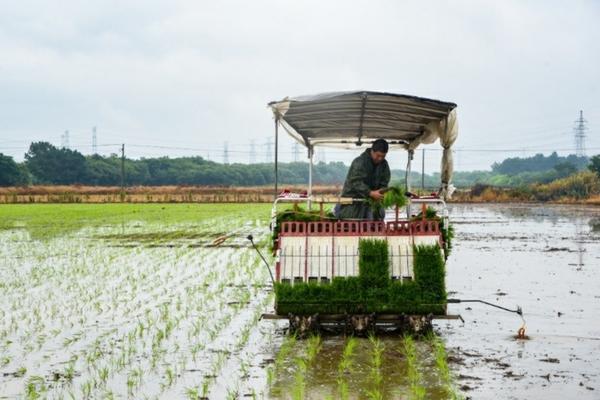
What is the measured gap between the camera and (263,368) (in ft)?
21.4

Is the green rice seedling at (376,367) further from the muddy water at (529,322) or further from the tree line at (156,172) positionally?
the tree line at (156,172)

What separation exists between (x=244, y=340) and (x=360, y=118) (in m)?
3.05

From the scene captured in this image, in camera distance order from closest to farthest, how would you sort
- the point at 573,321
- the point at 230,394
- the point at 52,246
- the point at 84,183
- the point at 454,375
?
the point at 230,394 → the point at 454,375 → the point at 573,321 → the point at 52,246 → the point at 84,183

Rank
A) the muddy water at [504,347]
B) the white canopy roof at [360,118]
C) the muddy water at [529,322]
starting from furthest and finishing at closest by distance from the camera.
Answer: the white canopy roof at [360,118] → the muddy water at [529,322] → the muddy water at [504,347]

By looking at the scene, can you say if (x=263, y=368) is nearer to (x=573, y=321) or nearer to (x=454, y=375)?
(x=454, y=375)

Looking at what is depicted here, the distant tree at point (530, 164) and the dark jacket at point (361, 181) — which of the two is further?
the distant tree at point (530, 164)

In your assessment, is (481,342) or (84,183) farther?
(84,183)

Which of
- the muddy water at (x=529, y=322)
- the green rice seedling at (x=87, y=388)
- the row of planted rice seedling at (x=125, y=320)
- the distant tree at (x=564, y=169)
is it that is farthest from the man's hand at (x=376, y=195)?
the distant tree at (x=564, y=169)

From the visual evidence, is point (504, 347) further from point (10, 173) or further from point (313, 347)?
point (10, 173)

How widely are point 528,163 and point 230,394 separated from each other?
125m

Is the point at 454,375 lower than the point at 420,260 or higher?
lower

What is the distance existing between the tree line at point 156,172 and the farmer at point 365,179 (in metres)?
51.5

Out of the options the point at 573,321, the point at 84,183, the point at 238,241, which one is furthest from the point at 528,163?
the point at 573,321

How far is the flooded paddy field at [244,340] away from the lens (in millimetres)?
5938
